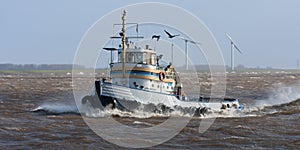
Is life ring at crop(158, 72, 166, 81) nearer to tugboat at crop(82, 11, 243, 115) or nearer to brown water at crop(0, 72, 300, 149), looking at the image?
tugboat at crop(82, 11, 243, 115)

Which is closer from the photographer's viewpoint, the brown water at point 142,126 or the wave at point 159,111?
the brown water at point 142,126

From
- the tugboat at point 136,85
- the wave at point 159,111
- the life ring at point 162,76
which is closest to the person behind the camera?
the tugboat at point 136,85

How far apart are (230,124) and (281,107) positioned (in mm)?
15747

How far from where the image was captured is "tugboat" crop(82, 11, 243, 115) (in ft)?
→ 112

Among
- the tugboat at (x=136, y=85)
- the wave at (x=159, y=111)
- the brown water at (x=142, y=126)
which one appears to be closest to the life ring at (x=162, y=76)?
the tugboat at (x=136, y=85)

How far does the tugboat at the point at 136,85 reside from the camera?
34.3 meters

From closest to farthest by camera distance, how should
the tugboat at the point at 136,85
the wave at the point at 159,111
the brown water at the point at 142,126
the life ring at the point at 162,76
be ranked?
the brown water at the point at 142,126
the tugboat at the point at 136,85
the wave at the point at 159,111
the life ring at the point at 162,76

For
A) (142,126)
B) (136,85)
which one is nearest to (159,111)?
(136,85)

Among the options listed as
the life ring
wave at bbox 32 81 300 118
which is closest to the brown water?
wave at bbox 32 81 300 118

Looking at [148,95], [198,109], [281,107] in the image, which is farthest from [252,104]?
[148,95]

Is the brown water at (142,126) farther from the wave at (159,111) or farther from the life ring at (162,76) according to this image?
the life ring at (162,76)

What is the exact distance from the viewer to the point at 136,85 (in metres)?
35.5

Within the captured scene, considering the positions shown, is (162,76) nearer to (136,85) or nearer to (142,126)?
(136,85)

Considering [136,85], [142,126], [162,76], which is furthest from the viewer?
[162,76]
